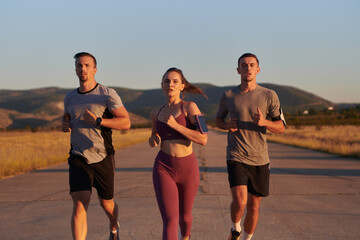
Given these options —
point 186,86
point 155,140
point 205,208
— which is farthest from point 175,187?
point 205,208

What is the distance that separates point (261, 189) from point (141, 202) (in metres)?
4.24

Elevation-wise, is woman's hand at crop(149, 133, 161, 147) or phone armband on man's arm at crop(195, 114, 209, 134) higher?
phone armband on man's arm at crop(195, 114, 209, 134)

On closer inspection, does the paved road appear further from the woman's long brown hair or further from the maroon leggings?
the woman's long brown hair

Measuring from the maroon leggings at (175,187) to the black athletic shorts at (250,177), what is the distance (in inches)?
28.9

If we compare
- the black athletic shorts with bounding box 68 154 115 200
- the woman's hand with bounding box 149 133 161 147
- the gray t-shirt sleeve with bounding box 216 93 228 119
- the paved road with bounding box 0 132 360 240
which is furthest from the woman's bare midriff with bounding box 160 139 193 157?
the paved road with bounding box 0 132 360 240

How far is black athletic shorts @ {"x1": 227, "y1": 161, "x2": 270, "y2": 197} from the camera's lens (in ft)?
18.0

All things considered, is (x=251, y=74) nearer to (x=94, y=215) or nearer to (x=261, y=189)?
(x=261, y=189)

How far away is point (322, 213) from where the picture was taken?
801cm

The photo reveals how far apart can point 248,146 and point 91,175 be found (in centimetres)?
175

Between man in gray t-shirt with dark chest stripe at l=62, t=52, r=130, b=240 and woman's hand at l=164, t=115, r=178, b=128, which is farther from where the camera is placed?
man in gray t-shirt with dark chest stripe at l=62, t=52, r=130, b=240

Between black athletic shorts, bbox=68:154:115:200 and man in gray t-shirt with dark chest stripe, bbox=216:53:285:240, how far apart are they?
1.35 metres

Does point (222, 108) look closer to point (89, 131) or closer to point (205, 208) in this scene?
point (89, 131)

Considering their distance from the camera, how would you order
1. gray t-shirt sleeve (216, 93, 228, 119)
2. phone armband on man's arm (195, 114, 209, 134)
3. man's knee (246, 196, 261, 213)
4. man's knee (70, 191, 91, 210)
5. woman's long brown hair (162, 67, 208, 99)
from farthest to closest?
1. gray t-shirt sleeve (216, 93, 228, 119)
2. man's knee (246, 196, 261, 213)
3. man's knee (70, 191, 91, 210)
4. woman's long brown hair (162, 67, 208, 99)
5. phone armband on man's arm (195, 114, 209, 134)

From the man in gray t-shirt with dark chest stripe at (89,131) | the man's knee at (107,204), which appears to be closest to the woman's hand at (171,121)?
the man in gray t-shirt with dark chest stripe at (89,131)
